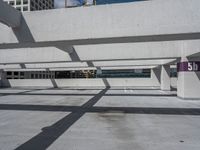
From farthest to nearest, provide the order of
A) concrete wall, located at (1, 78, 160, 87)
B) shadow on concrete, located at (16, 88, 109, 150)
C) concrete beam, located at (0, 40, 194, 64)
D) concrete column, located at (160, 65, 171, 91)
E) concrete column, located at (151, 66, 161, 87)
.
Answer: concrete wall, located at (1, 78, 160, 87) → concrete column, located at (151, 66, 161, 87) → concrete column, located at (160, 65, 171, 91) → concrete beam, located at (0, 40, 194, 64) → shadow on concrete, located at (16, 88, 109, 150)

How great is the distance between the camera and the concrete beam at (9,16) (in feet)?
25.8

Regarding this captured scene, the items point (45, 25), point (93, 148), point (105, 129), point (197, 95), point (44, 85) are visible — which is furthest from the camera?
point (44, 85)

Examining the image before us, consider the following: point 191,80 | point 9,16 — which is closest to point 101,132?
point 9,16

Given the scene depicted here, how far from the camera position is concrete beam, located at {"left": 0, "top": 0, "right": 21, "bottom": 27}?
7.88 m

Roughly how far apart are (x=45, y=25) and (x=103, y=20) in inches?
105

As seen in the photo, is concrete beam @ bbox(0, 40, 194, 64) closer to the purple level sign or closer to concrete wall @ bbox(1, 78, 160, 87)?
the purple level sign

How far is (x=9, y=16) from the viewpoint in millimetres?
8367

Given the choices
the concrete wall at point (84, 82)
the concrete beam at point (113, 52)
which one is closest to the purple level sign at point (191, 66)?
the concrete beam at point (113, 52)

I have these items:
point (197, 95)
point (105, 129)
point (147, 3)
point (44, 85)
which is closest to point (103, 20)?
point (147, 3)

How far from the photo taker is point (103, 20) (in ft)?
27.6

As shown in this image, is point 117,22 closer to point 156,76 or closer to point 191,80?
point 191,80

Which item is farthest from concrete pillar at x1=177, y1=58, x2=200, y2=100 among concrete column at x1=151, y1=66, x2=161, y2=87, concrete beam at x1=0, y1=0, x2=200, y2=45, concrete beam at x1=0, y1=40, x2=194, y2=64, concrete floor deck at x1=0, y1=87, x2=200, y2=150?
concrete column at x1=151, y1=66, x2=161, y2=87

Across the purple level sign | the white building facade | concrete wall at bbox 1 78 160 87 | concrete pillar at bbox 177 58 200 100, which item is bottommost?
concrete wall at bbox 1 78 160 87

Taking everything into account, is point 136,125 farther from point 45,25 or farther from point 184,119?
point 45,25
